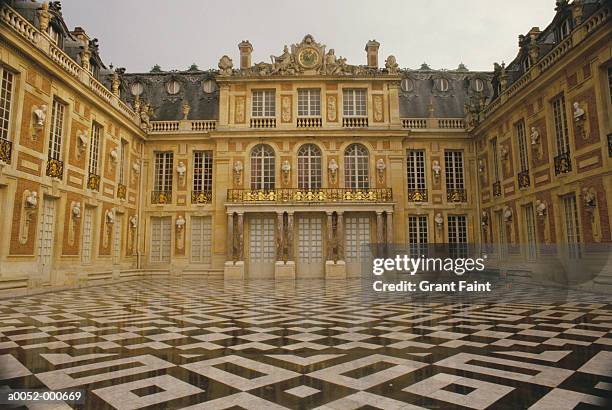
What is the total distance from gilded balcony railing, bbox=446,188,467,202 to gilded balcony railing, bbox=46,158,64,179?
55.8 feet

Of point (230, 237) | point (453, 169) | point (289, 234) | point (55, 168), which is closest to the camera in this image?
point (55, 168)

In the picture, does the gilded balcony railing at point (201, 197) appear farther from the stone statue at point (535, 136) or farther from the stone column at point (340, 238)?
the stone statue at point (535, 136)

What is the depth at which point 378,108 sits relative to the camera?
21.5 meters

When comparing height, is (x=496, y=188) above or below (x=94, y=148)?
below

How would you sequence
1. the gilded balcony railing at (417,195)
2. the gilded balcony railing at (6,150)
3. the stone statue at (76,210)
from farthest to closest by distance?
the gilded balcony railing at (417,195) < the stone statue at (76,210) < the gilded balcony railing at (6,150)

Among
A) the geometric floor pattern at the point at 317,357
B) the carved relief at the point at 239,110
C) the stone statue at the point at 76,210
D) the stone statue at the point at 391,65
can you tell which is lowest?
→ the geometric floor pattern at the point at 317,357

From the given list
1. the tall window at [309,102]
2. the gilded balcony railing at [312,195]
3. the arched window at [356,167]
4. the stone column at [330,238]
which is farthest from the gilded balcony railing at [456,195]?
the tall window at [309,102]

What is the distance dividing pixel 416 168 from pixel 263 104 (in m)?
8.68

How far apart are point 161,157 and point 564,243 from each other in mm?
18447

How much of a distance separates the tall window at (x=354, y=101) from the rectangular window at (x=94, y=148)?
11760 mm

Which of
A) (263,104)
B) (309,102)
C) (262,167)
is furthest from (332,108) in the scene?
(262,167)

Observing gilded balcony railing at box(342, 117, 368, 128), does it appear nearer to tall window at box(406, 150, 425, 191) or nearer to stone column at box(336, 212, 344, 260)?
tall window at box(406, 150, 425, 191)

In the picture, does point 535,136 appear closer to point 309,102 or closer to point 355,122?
point 355,122

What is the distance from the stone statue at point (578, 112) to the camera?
12.1 meters
